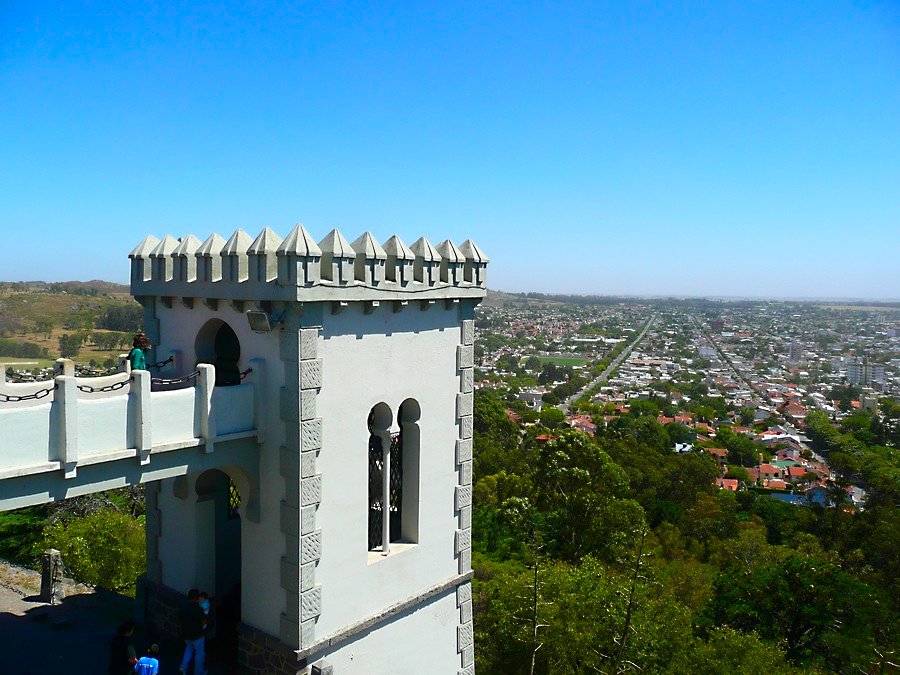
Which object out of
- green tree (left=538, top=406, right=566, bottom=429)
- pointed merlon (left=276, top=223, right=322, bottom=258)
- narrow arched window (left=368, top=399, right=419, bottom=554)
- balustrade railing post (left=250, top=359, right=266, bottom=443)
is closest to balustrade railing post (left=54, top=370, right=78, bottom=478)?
balustrade railing post (left=250, top=359, right=266, bottom=443)

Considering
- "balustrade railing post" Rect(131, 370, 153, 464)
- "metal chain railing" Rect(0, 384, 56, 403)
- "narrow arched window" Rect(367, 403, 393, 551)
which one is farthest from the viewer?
"narrow arched window" Rect(367, 403, 393, 551)

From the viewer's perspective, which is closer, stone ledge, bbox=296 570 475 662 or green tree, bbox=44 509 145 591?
stone ledge, bbox=296 570 475 662

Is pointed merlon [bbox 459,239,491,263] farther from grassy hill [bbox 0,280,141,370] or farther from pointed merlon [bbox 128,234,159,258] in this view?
grassy hill [bbox 0,280,141,370]

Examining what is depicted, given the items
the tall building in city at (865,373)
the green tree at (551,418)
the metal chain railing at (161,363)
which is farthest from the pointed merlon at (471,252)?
the tall building in city at (865,373)

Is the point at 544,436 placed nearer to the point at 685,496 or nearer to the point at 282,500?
the point at 685,496

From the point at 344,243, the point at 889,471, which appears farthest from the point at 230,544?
the point at 889,471

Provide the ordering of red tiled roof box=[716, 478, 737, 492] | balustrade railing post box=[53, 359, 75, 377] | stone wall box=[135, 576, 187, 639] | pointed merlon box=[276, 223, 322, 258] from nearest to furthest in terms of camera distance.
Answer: pointed merlon box=[276, 223, 322, 258] → balustrade railing post box=[53, 359, 75, 377] → stone wall box=[135, 576, 187, 639] → red tiled roof box=[716, 478, 737, 492]
